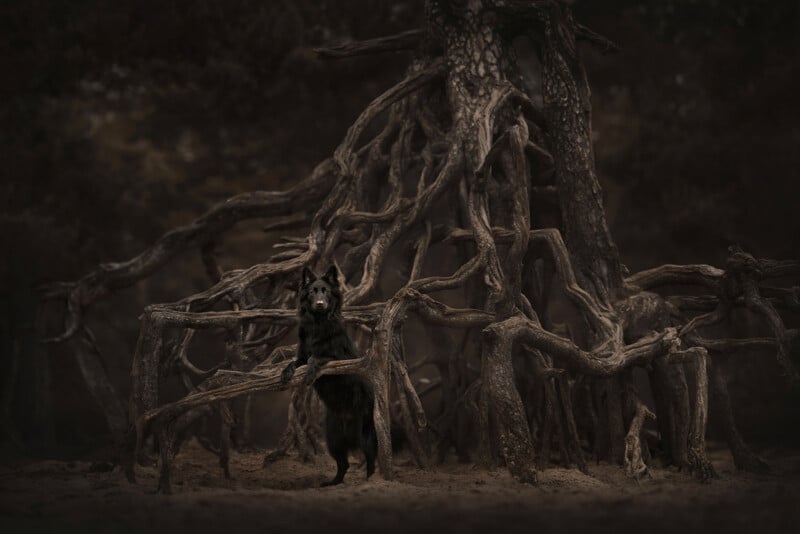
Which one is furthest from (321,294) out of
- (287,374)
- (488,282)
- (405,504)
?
(488,282)

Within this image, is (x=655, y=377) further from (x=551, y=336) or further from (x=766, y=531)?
(x=766, y=531)

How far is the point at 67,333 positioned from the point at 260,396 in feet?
15.9

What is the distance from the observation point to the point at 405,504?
5.07m

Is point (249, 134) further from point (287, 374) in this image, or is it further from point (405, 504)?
point (405, 504)

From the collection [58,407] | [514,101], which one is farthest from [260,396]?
[514,101]

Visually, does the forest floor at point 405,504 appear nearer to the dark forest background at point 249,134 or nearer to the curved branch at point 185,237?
the curved branch at point 185,237

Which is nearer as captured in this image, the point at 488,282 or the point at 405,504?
the point at 405,504

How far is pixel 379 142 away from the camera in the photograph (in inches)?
375

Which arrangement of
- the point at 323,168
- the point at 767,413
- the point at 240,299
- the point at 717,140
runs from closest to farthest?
the point at 240,299
the point at 323,168
the point at 767,413
the point at 717,140

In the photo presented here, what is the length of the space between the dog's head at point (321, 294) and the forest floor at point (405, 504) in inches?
50.3

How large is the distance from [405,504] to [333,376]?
162 cm

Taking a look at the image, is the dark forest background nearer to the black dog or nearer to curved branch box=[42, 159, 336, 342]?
curved branch box=[42, 159, 336, 342]

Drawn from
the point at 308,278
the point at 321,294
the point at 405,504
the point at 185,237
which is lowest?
the point at 405,504

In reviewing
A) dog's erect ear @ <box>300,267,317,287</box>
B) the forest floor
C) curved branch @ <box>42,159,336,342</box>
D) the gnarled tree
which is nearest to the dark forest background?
curved branch @ <box>42,159,336,342</box>
